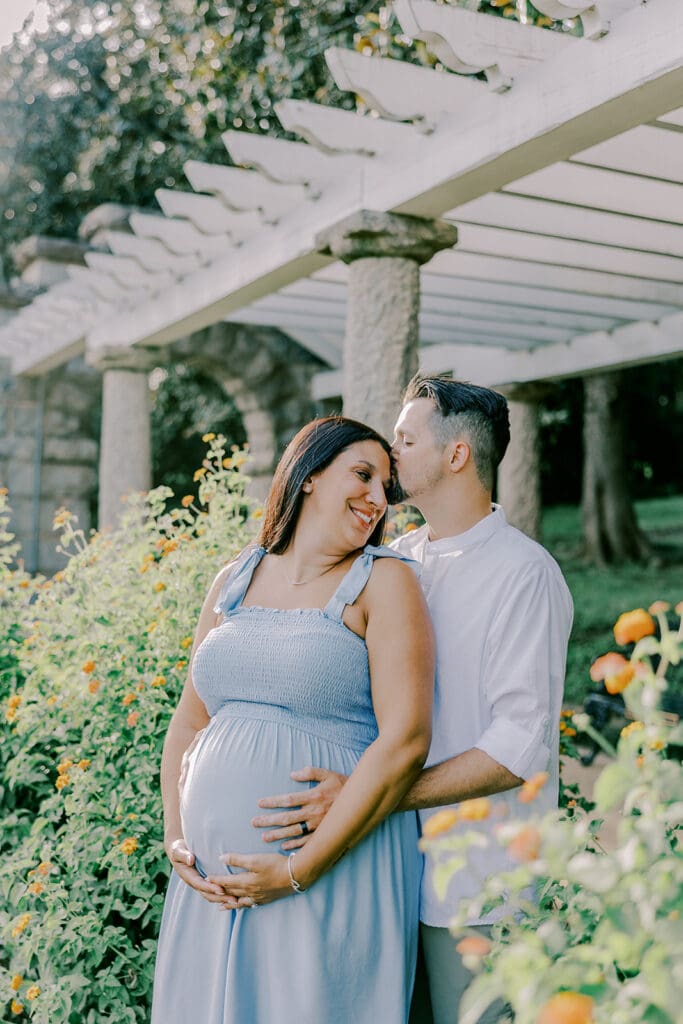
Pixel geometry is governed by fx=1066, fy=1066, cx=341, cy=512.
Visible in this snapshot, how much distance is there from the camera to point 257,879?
1.88 meters

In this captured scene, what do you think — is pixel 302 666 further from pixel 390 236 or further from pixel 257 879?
pixel 390 236

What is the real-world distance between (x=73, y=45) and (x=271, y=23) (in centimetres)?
442

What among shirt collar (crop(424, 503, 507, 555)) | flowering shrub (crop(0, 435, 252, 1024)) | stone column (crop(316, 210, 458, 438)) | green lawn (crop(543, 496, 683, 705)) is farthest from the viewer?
green lawn (crop(543, 496, 683, 705))

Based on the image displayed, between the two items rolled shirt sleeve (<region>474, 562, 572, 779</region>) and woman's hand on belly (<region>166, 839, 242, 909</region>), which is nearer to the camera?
rolled shirt sleeve (<region>474, 562, 572, 779</region>)

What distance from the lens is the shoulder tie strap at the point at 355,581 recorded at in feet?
6.38

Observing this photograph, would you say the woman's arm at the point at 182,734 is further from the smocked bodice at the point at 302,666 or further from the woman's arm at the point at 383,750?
the woman's arm at the point at 383,750

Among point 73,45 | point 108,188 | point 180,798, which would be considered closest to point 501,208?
point 180,798

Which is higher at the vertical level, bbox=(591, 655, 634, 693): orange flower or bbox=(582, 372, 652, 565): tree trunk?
bbox=(582, 372, 652, 565): tree trunk

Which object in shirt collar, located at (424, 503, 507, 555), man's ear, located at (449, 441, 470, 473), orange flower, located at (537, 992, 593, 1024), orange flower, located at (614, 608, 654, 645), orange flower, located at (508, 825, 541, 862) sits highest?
man's ear, located at (449, 441, 470, 473)

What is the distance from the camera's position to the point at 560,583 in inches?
76.7

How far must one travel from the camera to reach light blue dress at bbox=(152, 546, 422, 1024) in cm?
189

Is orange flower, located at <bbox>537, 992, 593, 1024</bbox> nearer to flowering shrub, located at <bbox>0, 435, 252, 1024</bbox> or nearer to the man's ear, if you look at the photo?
the man's ear

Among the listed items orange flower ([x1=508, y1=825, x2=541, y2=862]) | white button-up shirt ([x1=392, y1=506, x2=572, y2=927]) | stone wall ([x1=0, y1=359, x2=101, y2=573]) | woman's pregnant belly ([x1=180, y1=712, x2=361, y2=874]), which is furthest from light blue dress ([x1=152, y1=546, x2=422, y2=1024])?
stone wall ([x1=0, y1=359, x2=101, y2=573])

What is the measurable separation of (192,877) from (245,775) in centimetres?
24
